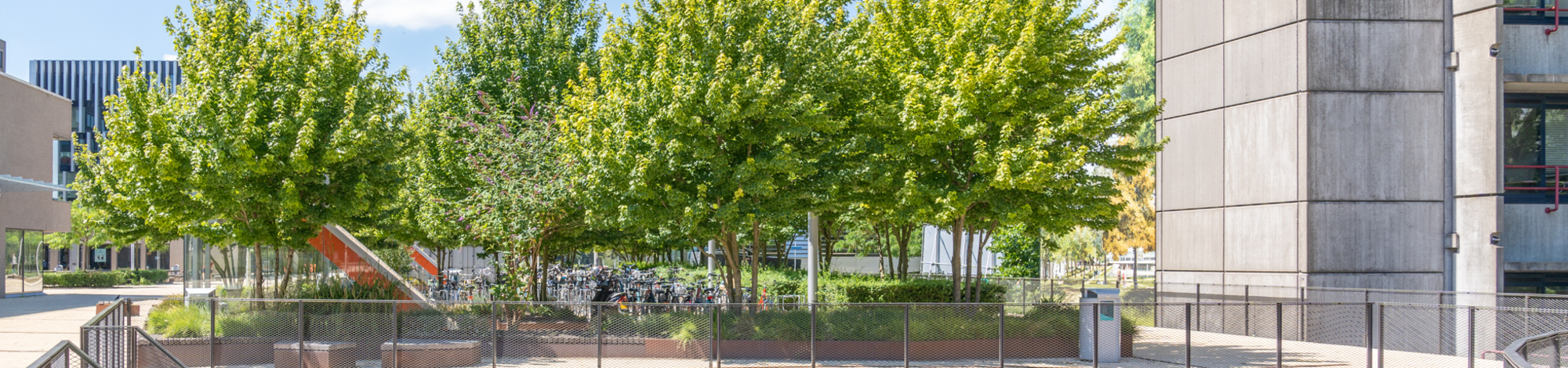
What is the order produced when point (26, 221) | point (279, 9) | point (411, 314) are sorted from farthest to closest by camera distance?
point (26, 221)
point (279, 9)
point (411, 314)

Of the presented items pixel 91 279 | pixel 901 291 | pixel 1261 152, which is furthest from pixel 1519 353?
pixel 91 279

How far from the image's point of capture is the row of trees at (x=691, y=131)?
52.3ft

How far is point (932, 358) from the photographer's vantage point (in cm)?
1611

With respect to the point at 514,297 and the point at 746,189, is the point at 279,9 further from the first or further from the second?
the point at 746,189

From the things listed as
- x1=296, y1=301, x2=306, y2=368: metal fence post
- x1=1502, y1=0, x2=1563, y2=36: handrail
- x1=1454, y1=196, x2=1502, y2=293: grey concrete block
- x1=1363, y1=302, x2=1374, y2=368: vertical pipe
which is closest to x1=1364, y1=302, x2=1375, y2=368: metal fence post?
x1=1363, y1=302, x2=1374, y2=368: vertical pipe

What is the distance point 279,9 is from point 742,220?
931 cm

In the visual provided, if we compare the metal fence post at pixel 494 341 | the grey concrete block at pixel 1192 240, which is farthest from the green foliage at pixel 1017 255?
the metal fence post at pixel 494 341

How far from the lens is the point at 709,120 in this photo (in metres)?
16.3

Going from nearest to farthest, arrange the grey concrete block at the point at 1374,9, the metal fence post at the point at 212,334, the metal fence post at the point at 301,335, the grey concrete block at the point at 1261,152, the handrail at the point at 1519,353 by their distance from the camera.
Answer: the handrail at the point at 1519,353 → the metal fence post at the point at 301,335 → the metal fence post at the point at 212,334 → the grey concrete block at the point at 1374,9 → the grey concrete block at the point at 1261,152

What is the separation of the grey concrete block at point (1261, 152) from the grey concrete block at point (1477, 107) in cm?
323

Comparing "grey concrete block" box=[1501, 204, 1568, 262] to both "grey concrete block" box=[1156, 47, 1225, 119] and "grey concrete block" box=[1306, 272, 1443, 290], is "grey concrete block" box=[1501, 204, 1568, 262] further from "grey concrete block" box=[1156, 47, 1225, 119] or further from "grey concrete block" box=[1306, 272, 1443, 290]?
"grey concrete block" box=[1156, 47, 1225, 119]

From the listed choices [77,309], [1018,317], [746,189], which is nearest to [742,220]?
[746,189]

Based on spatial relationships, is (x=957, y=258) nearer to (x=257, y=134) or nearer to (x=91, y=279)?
(x=257, y=134)

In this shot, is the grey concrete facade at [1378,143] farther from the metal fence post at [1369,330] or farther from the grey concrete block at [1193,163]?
the metal fence post at [1369,330]
